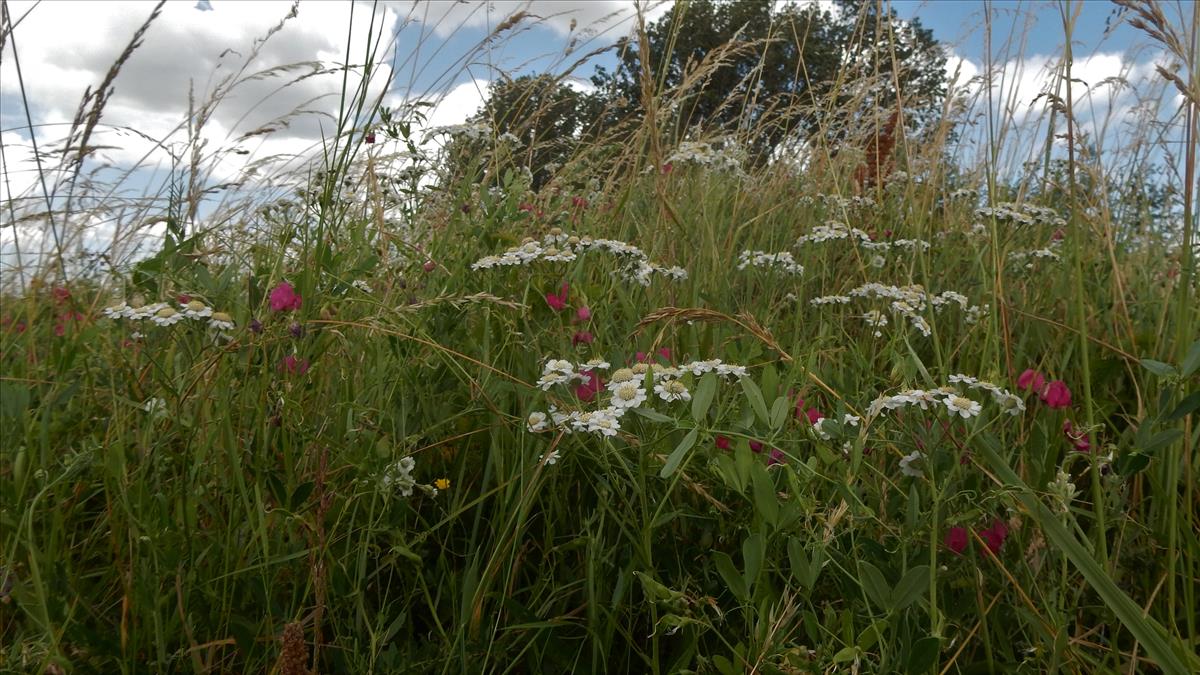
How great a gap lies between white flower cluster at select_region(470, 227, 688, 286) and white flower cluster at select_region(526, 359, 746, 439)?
37 cm

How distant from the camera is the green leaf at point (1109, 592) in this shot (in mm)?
978

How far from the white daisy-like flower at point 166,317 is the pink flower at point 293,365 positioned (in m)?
0.18

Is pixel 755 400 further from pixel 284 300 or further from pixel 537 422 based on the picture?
pixel 284 300

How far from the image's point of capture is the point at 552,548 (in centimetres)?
131

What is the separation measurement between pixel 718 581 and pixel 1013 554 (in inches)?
19.6

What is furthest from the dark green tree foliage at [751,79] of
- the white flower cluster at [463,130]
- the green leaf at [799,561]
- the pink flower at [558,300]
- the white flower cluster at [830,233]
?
the green leaf at [799,561]

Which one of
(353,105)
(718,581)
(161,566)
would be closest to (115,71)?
(353,105)

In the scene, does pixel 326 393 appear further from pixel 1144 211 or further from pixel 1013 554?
pixel 1144 211

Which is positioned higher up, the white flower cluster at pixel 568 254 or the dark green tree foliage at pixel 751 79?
the dark green tree foliage at pixel 751 79

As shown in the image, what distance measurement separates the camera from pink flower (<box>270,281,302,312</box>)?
1.43 m

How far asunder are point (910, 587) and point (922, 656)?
91mm

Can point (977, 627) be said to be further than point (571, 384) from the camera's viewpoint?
No

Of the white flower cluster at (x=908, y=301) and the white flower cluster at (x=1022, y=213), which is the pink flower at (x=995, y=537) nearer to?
the white flower cluster at (x=908, y=301)

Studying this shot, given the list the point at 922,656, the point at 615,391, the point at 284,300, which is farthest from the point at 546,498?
the point at 922,656
